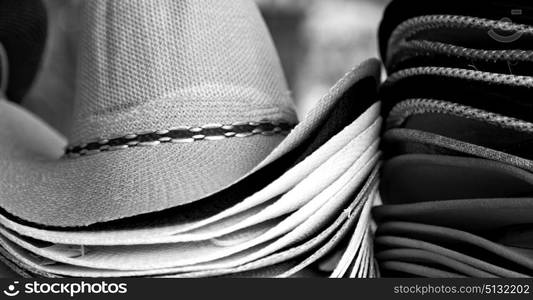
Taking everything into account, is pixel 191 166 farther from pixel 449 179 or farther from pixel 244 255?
pixel 449 179

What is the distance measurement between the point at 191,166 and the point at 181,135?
36 mm

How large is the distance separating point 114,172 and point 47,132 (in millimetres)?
354

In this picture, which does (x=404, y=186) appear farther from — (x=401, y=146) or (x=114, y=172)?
(x=114, y=172)

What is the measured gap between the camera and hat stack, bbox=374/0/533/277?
1.53 feet

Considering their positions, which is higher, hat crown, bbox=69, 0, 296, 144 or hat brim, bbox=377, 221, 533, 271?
hat crown, bbox=69, 0, 296, 144

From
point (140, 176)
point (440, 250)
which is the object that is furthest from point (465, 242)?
point (140, 176)

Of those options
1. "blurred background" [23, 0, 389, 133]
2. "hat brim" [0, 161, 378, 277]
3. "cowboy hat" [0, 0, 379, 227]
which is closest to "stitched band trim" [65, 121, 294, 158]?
"cowboy hat" [0, 0, 379, 227]

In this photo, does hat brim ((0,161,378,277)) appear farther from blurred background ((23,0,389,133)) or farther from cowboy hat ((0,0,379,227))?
blurred background ((23,0,389,133))

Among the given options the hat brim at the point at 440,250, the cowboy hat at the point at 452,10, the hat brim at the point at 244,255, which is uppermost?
the cowboy hat at the point at 452,10

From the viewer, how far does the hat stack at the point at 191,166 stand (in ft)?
1.57

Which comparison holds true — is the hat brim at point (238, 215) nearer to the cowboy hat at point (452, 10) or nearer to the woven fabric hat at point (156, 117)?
the woven fabric hat at point (156, 117)

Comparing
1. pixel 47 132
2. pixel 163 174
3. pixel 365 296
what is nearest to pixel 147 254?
pixel 163 174

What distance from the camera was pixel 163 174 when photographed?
517mm

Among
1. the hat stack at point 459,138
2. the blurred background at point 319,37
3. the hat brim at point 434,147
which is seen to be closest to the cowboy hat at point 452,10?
the hat stack at point 459,138
